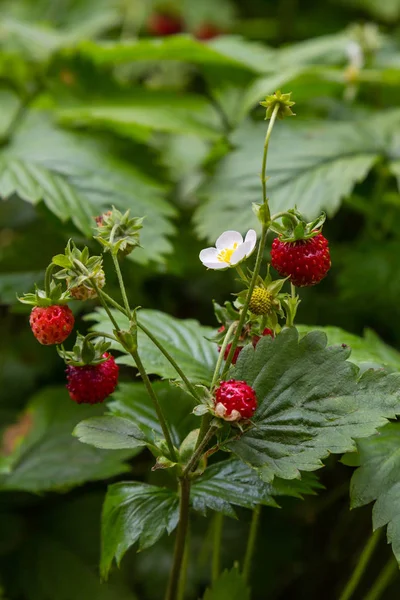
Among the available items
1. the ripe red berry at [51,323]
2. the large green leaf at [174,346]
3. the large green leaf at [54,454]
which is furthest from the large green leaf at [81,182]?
the ripe red berry at [51,323]

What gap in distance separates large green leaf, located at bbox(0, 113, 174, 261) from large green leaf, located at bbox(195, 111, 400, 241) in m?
0.08

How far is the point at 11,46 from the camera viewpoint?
158 centimetres

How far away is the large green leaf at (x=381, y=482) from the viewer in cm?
65

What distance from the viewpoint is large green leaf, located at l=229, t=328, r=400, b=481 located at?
61cm

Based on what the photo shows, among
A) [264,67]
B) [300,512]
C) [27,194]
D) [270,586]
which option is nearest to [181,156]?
[264,67]

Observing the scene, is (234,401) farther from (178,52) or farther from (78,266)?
(178,52)

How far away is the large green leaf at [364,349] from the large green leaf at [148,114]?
0.57 metres

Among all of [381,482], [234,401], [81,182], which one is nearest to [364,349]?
[381,482]

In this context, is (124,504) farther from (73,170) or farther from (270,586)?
(73,170)

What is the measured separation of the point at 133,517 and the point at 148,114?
83 cm

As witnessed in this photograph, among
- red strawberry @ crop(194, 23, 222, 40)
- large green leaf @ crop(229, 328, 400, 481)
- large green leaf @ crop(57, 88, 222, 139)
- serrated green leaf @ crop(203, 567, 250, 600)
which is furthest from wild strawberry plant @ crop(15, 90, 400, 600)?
red strawberry @ crop(194, 23, 222, 40)

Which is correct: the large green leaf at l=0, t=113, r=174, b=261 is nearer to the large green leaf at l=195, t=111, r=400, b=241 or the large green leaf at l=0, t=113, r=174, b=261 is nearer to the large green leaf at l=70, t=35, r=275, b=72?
the large green leaf at l=195, t=111, r=400, b=241

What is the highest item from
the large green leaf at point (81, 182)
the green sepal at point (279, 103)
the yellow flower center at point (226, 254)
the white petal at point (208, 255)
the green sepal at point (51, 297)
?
the green sepal at point (279, 103)

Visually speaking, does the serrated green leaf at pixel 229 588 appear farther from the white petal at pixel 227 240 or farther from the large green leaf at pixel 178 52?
the large green leaf at pixel 178 52
